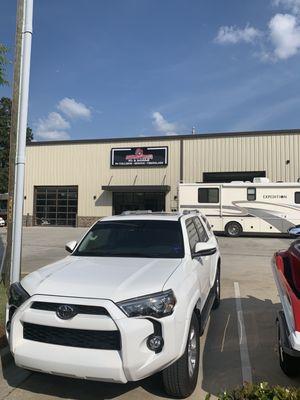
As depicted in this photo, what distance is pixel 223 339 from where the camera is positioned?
6094mm

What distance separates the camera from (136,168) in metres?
35.0

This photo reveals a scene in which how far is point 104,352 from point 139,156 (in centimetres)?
3141

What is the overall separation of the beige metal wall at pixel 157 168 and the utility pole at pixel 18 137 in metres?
25.5

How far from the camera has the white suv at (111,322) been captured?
3729 mm

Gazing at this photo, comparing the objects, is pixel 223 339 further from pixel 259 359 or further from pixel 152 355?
pixel 152 355

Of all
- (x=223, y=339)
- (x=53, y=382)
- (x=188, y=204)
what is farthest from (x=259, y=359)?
(x=188, y=204)

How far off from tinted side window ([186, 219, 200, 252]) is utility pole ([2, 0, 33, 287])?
2924 mm

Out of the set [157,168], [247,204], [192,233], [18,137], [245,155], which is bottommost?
[192,233]

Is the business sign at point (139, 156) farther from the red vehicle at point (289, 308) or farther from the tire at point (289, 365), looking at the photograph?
the tire at point (289, 365)

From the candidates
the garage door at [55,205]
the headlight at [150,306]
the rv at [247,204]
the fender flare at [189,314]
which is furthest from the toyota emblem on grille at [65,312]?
the garage door at [55,205]

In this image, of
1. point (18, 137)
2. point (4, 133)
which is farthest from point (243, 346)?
point (4, 133)

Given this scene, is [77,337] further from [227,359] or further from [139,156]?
[139,156]

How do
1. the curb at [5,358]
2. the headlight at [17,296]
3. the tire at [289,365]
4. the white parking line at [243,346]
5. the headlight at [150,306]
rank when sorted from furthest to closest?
1. the curb at [5,358]
2. the white parking line at [243,346]
3. the tire at [289,365]
4. the headlight at [17,296]
5. the headlight at [150,306]

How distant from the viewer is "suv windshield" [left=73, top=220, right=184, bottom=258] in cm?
539
